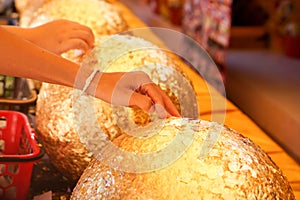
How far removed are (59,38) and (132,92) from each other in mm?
478

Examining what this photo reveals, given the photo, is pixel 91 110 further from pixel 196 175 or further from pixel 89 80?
pixel 196 175

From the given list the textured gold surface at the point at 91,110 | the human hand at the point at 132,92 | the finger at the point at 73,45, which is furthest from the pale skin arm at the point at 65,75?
the finger at the point at 73,45

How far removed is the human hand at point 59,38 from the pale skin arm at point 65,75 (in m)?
0.38

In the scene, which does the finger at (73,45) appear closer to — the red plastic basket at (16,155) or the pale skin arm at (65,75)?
the red plastic basket at (16,155)

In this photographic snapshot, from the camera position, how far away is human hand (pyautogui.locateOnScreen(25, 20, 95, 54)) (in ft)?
4.78

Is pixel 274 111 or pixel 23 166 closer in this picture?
pixel 23 166

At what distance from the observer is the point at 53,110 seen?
1.33m

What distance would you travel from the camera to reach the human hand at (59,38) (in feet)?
4.78

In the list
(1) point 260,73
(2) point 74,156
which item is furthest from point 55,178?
(1) point 260,73

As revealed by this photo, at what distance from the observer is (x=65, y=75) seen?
1.03m

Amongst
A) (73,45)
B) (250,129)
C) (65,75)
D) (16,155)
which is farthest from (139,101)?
(250,129)

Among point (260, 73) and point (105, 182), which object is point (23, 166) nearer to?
point (105, 182)

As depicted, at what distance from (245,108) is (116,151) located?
2.87m

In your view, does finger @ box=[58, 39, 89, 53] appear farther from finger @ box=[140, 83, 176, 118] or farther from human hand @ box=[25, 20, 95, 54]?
finger @ box=[140, 83, 176, 118]
